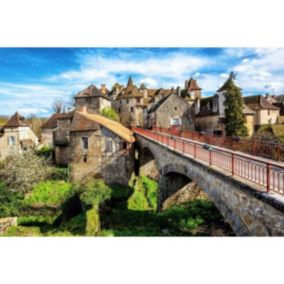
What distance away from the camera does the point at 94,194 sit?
12070 millimetres

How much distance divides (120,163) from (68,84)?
4.92m

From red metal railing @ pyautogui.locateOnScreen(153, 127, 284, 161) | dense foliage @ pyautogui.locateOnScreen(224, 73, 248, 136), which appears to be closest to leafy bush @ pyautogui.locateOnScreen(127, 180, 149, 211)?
red metal railing @ pyautogui.locateOnScreen(153, 127, 284, 161)

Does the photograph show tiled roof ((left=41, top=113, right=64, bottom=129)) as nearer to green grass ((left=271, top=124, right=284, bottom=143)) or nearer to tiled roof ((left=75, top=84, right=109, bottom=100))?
tiled roof ((left=75, top=84, right=109, bottom=100))

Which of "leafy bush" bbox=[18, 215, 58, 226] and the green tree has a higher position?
the green tree

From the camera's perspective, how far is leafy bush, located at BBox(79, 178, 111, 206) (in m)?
11.6

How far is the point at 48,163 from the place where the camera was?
16.5m

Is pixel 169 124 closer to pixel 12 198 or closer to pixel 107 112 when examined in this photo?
pixel 107 112

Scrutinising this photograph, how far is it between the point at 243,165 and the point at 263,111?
1632 cm

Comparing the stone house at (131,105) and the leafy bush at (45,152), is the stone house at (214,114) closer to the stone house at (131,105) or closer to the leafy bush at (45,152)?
the stone house at (131,105)

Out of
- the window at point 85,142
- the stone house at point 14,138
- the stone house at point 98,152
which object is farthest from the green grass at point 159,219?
the stone house at point 14,138

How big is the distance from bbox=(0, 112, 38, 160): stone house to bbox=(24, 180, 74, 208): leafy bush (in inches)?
136

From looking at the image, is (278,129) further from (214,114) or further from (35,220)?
(35,220)

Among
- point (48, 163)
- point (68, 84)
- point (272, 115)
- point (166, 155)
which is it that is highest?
point (68, 84)
